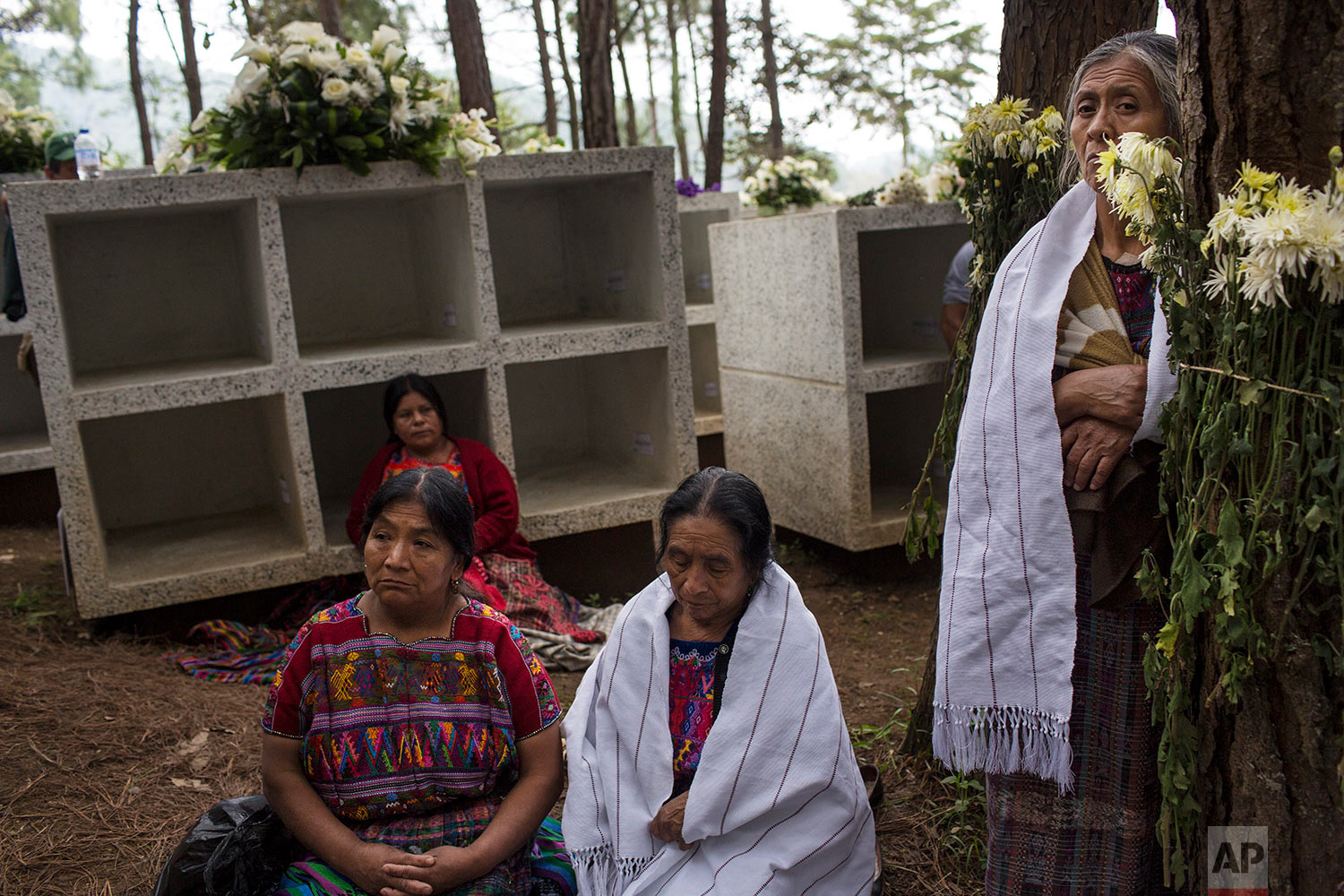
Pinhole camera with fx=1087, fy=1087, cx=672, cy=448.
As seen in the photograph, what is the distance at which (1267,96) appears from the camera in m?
1.64

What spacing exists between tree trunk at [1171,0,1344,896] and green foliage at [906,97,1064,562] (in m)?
0.73

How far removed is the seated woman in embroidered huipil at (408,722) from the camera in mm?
2277

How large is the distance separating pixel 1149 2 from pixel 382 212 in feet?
13.0

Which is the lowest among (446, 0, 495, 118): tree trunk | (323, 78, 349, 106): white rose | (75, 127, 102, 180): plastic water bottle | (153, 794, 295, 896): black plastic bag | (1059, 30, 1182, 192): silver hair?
(153, 794, 295, 896): black plastic bag

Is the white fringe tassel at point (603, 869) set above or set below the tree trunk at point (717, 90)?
below

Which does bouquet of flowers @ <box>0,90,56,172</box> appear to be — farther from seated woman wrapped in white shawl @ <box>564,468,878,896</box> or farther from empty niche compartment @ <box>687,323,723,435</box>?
seated woman wrapped in white shawl @ <box>564,468,878,896</box>

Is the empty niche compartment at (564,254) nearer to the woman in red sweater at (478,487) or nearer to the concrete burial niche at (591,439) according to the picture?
the concrete burial niche at (591,439)

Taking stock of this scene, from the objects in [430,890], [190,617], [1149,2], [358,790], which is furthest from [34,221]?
[1149,2]

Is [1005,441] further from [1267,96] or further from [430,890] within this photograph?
[430,890]

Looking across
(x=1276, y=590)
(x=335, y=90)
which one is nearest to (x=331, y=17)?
(x=335, y=90)

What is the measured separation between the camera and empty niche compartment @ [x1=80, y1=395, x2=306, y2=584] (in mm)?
5141

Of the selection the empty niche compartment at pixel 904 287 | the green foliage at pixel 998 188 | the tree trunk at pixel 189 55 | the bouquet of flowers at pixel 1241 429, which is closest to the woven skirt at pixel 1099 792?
the bouquet of flowers at pixel 1241 429

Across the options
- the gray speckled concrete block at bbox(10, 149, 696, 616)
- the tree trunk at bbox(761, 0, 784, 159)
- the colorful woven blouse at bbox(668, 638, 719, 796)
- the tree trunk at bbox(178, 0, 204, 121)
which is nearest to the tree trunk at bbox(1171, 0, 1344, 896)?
the colorful woven blouse at bbox(668, 638, 719, 796)

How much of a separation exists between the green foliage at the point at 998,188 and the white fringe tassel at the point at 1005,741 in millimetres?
649
